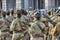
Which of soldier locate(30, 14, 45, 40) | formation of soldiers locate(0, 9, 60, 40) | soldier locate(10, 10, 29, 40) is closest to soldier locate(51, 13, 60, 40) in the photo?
formation of soldiers locate(0, 9, 60, 40)

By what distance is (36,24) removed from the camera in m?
10.2

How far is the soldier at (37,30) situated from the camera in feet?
33.6

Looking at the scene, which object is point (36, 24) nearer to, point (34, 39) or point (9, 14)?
point (34, 39)

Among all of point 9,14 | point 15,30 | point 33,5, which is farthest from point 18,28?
point 33,5

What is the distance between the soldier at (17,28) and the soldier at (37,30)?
968 millimetres

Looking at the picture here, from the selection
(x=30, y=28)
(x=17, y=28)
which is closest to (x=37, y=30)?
(x=30, y=28)

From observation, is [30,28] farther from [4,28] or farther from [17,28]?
[4,28]

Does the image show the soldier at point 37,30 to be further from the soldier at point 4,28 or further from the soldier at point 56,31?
the soldier at point 4,28

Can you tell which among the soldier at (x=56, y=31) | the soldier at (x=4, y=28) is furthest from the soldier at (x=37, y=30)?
the soldier at (x=4, y=28)

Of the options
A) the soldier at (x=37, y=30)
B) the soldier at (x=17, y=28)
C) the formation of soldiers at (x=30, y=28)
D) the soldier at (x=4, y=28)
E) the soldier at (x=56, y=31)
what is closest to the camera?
the soldier at (x=56, y=31)

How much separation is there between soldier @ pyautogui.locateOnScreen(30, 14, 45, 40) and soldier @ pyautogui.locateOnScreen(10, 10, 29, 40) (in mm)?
968

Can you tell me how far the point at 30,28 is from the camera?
10.5 metres

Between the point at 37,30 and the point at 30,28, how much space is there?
13.2 inches

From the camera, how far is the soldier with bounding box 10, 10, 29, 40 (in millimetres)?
11312
